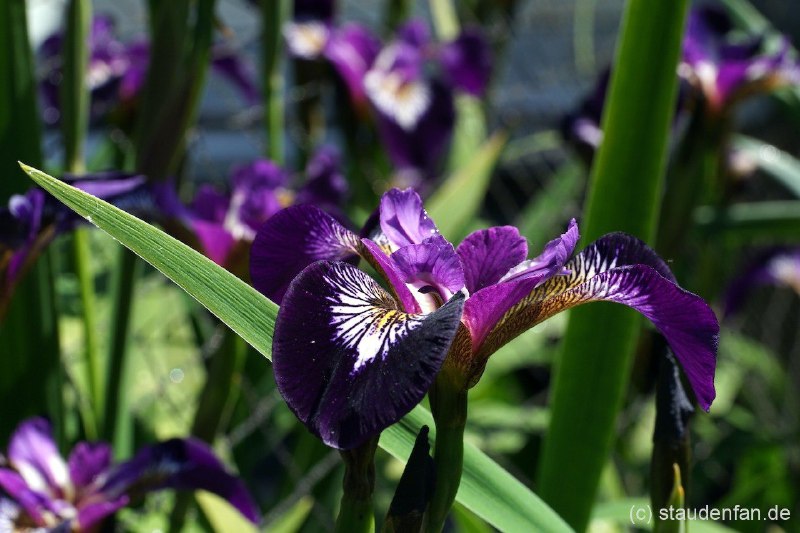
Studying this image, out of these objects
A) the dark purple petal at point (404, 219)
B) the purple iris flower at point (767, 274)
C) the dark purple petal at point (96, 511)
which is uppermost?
the dark purple petal at point (404, 219)

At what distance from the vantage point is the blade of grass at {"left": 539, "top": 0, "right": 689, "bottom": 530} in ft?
1.53

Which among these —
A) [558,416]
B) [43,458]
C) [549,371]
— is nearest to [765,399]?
[549,371]

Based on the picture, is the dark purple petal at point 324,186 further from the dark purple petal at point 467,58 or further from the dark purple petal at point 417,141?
the dark purple petal at point 467,58

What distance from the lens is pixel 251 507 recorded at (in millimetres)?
474

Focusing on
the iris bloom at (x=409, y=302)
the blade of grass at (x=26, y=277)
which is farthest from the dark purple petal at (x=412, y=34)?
the iris bloom at (x=409, y=302)

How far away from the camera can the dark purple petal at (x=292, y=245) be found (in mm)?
357

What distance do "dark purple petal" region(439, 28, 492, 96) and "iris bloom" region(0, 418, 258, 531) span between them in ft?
2.09

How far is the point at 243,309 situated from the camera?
34cm

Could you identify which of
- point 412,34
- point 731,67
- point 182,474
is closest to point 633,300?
point 182,474

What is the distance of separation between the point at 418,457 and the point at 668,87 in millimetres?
246

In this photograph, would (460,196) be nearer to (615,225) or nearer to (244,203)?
(244,203)

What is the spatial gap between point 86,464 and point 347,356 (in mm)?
272

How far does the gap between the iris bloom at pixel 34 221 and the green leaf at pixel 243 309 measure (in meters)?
0.11

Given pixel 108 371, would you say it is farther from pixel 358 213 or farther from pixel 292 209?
pixel 358 213
